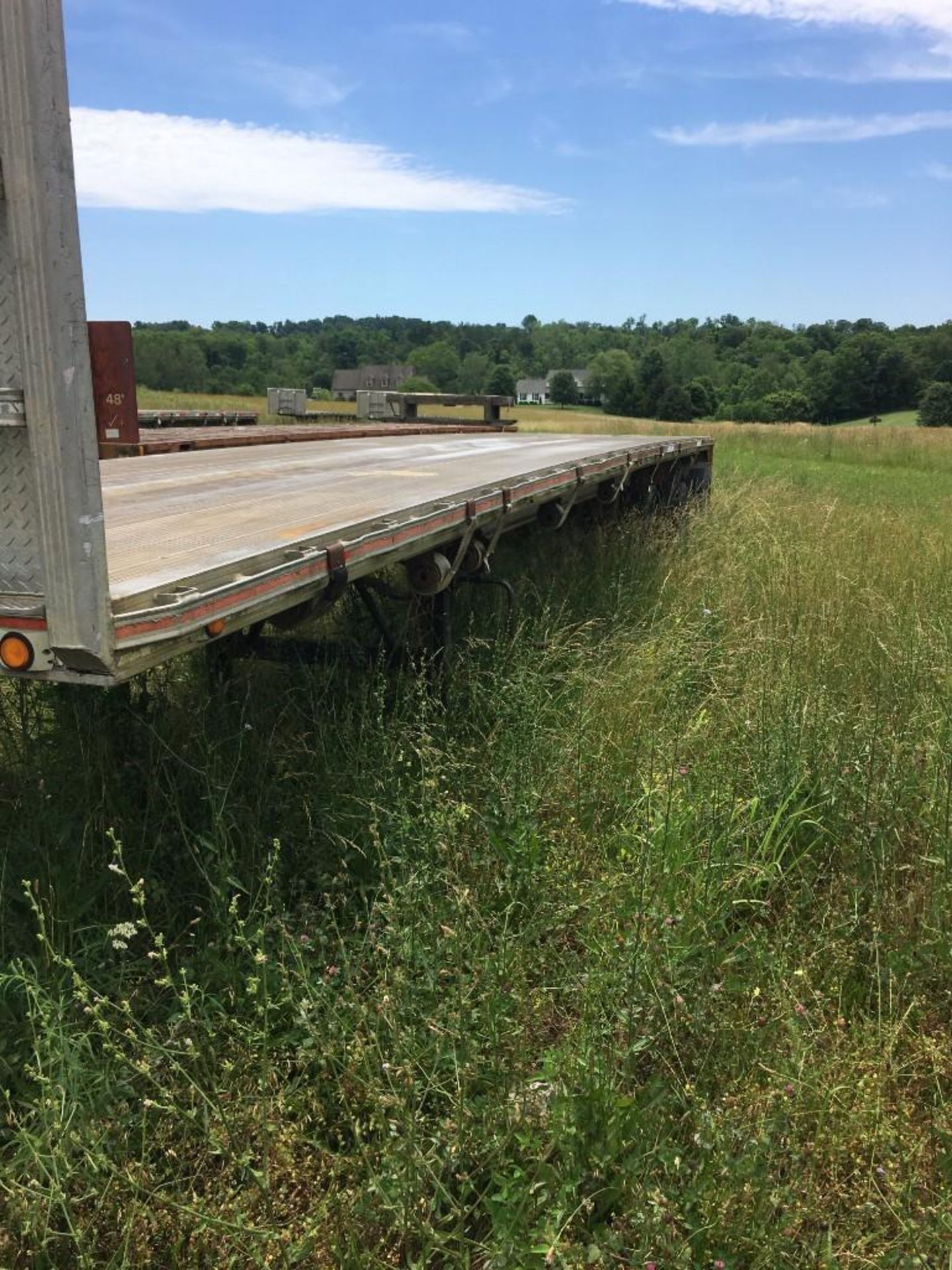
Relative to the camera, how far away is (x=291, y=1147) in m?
2.27

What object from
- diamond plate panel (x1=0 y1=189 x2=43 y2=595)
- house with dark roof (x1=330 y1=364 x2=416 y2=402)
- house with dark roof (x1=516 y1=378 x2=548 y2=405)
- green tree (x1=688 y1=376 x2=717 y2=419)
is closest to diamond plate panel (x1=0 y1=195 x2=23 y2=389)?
diamond plate panel (x1=0 y1=189 x2=43 y2=595)

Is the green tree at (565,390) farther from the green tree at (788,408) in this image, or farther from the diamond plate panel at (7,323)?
the diamond plate panel at (7,323)

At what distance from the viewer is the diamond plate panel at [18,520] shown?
1993 mm

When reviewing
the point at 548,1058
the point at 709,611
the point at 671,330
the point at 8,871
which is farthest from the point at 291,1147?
the point at 671,330

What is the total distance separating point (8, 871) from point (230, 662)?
149 centimetres

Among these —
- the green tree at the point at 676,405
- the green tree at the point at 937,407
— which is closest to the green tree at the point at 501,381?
the green tree at the point at 676,405

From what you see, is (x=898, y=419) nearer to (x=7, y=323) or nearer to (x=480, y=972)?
(x=480, y=972)

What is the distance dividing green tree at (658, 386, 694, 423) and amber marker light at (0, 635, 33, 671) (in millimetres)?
82219

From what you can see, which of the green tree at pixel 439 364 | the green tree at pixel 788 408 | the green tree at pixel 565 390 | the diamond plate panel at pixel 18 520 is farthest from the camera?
the green tree at pixel 565 390

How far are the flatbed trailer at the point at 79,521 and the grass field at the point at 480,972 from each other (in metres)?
0.55

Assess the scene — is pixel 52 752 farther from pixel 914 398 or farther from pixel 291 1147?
pixel 914 398

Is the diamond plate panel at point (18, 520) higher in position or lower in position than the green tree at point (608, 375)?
lower

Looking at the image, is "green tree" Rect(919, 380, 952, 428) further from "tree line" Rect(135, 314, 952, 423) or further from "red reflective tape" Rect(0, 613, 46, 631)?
"red reflective tape" Rect(0, 613, 46, 631)

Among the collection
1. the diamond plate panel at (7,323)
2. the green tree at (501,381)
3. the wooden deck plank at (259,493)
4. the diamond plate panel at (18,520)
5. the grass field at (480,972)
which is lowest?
the grass field at (480,972)
